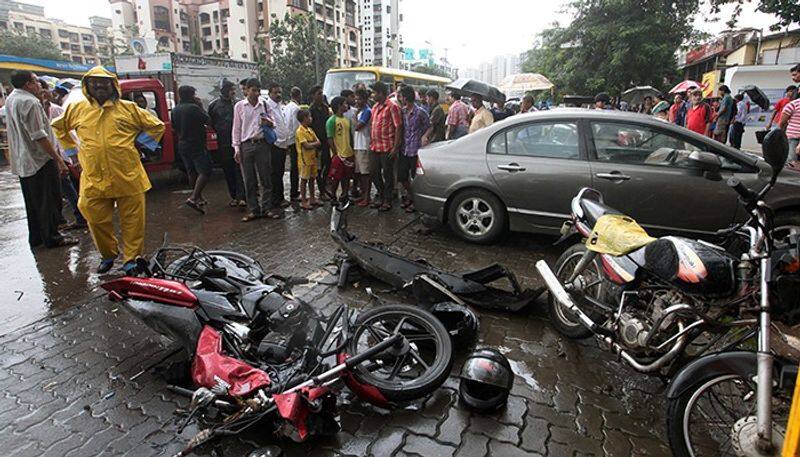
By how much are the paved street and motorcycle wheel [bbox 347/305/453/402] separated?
20cm

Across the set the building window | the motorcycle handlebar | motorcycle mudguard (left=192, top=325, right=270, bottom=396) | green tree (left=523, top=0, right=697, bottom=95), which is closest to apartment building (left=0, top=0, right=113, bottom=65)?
the building window

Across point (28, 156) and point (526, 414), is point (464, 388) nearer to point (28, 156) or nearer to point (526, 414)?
point (526, 414)

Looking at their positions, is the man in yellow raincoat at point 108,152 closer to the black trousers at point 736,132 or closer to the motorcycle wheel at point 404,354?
the motorcycle wheel at point 404,354

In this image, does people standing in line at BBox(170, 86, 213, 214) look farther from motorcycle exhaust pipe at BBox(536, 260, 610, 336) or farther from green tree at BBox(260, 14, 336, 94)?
green tree at BBox(260, 14, 336, 94)

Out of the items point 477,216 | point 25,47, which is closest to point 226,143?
point 477,216

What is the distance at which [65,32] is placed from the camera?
75938mm

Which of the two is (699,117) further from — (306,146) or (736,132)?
(306,146)

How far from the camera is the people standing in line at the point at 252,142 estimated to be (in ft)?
20.8

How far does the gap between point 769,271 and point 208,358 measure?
2.76m

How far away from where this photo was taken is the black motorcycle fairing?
8.98 feet

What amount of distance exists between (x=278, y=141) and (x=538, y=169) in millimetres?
4261

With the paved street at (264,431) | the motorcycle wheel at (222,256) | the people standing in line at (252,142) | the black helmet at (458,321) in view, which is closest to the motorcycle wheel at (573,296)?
the paved street at (264,431)

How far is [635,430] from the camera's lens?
8.13ft

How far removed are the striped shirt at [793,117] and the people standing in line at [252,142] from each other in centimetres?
741
